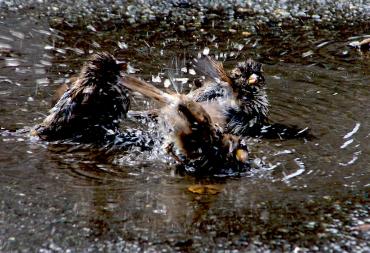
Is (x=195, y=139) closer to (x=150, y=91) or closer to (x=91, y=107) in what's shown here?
(x=150, y=91)

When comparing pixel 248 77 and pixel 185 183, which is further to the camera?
pixel 248 77

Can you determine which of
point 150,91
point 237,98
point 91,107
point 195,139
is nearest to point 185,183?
point 195,139

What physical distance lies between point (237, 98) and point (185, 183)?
183cm

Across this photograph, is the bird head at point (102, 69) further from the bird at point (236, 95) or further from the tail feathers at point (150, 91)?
the bird at point (236, 95)

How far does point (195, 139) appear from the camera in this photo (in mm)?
4477

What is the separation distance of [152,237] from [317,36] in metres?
5.19

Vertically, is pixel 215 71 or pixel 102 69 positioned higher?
pixel 102 69

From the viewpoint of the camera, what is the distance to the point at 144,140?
4902 mm

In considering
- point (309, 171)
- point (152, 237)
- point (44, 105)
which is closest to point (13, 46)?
point (44, 105)

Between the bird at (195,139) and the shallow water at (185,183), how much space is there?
0.12m

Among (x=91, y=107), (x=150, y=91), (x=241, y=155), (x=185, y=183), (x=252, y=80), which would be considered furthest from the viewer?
(x=252, y=80)

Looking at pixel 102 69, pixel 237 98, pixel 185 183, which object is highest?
pixel 102 69

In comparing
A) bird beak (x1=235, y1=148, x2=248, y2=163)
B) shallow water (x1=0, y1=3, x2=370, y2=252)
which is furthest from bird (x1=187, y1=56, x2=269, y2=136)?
bird beak (x1=235, y1=148, x2=248, y2=163)

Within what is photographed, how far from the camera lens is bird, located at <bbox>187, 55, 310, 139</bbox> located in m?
5.51
